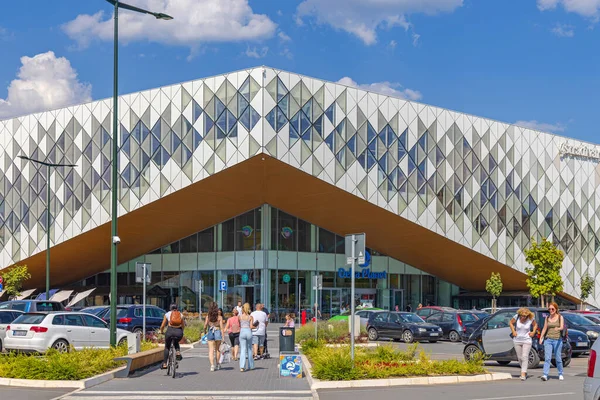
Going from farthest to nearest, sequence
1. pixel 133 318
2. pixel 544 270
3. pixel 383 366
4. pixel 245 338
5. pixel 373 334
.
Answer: pixel 544 270
pixel 373 334
pixel 133 318
pixel 245 338
pixel 383 366

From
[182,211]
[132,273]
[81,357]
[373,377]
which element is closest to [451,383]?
[373,377]

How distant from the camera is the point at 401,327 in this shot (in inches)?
1421

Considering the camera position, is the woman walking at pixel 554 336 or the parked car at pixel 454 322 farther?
the parked car at pixel 454 322

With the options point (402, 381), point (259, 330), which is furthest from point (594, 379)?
point (259, 330)

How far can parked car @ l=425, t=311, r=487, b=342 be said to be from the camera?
36969mm

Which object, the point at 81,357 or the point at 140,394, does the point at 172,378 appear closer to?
the point at 81,357

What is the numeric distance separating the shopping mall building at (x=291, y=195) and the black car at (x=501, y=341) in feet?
82.7

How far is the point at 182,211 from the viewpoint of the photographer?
52625 millimetres

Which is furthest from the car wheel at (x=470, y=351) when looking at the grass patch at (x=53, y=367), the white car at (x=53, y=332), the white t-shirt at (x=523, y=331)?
the grass patch at (x=53, y=367)

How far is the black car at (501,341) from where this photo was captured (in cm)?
2192

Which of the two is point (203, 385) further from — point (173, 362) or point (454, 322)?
point (454, 322)

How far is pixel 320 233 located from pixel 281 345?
34.5 m

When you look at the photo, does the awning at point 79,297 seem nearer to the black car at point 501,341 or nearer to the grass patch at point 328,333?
the grass patch at point 328,333

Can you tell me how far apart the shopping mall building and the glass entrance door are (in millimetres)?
115
